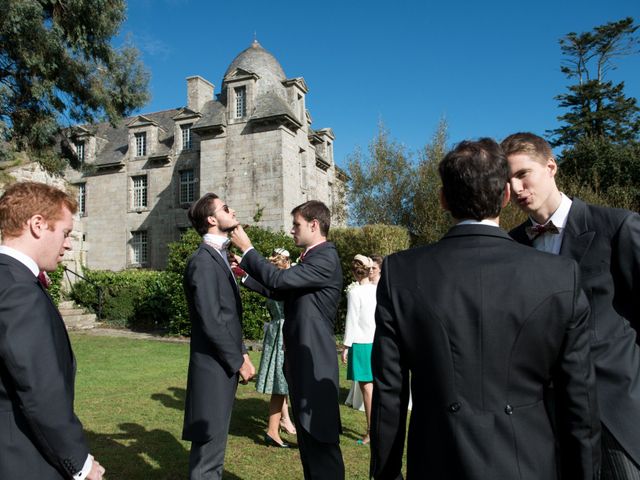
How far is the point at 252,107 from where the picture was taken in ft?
87.2

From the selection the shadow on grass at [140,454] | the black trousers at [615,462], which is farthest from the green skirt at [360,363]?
the black trousers at [615,462]

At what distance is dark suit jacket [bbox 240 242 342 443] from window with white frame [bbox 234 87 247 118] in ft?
79.9

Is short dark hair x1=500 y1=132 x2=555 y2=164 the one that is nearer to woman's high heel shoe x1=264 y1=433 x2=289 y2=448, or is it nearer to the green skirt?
the green skirt

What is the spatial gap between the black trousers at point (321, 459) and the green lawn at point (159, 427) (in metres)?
1.40

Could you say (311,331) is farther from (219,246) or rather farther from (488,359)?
(488,359)

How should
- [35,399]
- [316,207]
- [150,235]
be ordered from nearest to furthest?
1. [35,399]
2. [316,207]
3. [150,235]

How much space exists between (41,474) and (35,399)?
38 cm

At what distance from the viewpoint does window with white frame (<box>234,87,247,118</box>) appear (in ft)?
88.3

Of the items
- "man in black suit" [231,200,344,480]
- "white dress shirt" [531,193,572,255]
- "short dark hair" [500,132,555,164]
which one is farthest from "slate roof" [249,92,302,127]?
"white dress shirt" [531,193,572,255]

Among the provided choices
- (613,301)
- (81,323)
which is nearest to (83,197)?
(81,323)

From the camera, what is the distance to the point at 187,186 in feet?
101

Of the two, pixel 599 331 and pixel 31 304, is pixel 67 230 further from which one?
pixel 599 331

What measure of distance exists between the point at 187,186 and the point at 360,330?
26093 millimetres

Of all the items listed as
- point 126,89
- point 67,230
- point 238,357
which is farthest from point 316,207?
point 126,89
